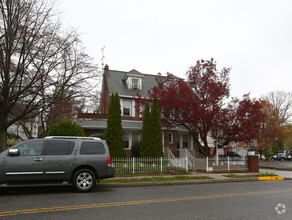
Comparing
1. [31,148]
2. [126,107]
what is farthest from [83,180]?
[126,107]

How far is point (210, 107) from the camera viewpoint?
748 inches

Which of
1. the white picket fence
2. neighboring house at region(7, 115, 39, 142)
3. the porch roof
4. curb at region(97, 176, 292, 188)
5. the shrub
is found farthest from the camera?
the porch roof

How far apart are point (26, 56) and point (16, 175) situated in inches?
227

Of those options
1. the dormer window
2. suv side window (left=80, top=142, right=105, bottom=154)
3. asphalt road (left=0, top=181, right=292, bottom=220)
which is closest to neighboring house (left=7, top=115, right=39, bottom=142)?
suv side window (left=80, top=142, right=105, bottom=154)

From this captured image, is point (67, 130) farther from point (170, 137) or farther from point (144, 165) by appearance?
point (170, 137)

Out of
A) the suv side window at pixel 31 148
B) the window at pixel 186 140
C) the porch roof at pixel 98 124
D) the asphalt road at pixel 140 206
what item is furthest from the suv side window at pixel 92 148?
the window at pixel 186 140

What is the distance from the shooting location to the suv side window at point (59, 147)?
29.7 ft

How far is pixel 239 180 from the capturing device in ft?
45.3

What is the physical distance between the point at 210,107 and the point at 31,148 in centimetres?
1349

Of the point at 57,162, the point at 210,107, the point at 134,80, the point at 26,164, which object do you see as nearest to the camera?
the point at 26,164

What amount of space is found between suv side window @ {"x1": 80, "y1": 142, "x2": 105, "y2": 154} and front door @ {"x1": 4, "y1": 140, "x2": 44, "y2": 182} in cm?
145

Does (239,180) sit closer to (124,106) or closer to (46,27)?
(46,27)

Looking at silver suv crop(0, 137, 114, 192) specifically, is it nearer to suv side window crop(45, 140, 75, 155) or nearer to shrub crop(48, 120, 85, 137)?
suv side window crop(45, 140, 75, 155)

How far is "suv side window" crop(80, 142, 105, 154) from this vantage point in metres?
9.48
